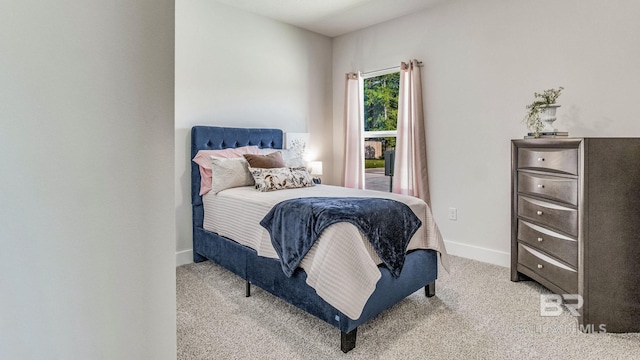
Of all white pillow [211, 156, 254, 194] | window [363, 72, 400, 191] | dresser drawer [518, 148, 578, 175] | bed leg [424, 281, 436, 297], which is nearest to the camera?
dresser drawer [518, 148, 578, 175]

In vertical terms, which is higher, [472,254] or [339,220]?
[339,220]

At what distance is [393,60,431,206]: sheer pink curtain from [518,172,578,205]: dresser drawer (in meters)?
1.15

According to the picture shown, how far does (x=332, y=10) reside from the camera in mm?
3789

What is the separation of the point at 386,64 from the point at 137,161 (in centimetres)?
384

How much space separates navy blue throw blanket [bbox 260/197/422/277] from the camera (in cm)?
199

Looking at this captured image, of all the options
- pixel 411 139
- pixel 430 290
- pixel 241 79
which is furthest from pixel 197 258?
pixel 411 139

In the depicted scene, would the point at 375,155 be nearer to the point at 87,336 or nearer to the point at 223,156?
the point at 223,156

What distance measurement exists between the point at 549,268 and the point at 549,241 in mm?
192

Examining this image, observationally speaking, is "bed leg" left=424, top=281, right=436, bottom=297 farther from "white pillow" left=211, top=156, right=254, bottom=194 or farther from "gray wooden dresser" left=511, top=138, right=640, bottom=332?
"white pillow" left=211, top=156, right=254, bottom=194

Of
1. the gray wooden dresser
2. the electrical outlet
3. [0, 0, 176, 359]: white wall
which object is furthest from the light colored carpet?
[0, 0, 176, 359]: white wall

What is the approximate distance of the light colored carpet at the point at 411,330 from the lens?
1838 mm

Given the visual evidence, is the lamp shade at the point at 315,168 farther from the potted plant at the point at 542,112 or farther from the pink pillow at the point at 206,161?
the potted plant at the point at 542,112

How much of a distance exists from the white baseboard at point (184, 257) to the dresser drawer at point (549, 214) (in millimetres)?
3027

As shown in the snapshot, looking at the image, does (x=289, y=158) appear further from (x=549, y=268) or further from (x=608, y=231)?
(x=608, y=231)
